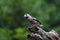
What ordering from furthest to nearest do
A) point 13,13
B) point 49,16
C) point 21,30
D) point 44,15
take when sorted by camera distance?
1. point 49,16
2. point 44,15
3. point 13,13
4. point 21,30

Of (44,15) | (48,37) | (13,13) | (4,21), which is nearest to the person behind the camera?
(48,37)

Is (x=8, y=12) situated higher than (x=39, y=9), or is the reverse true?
(x=39, y=9)

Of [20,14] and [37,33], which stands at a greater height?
[20,14]

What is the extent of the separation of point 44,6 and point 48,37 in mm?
2793

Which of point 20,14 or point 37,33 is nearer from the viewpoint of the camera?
point 37,33

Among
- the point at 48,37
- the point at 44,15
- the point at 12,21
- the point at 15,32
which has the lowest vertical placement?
the point at 48,37

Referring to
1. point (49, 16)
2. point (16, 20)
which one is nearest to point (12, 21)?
point (16, 20)

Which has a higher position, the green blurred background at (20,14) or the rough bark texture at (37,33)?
the green blurred background at (20,14)

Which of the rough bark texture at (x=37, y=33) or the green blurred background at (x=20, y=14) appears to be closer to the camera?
the rough bark texture at (x=37, y=33)

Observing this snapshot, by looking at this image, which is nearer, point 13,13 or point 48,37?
point 48,37

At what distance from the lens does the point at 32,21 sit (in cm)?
120

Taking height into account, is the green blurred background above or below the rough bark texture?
above

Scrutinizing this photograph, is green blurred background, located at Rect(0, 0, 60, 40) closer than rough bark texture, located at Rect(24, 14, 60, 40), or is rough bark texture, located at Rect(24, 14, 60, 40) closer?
rough bark texture, located at Rect(24, 14, 60, 40)

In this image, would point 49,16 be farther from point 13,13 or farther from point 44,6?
point 13,13
